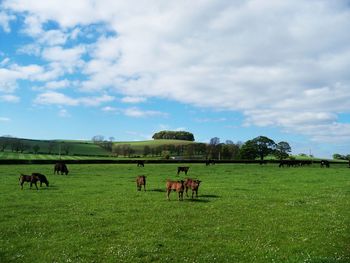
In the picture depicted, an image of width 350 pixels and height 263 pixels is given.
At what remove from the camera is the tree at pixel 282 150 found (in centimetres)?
16625

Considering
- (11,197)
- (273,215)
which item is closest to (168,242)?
(273,215)

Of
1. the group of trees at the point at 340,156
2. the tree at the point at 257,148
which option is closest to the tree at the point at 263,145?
the tree at the point at 257,148

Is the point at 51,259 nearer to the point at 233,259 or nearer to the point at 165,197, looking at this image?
the point at 233,259

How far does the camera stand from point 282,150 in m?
169

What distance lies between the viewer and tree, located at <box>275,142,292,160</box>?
166 m

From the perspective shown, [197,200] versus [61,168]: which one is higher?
[61,168]

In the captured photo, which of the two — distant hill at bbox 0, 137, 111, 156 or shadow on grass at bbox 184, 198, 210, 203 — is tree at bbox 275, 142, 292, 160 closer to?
distant hill at bbox 0, 137, 111, 156

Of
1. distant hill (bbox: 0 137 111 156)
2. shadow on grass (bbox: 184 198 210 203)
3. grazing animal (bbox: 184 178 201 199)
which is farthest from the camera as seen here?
distant hill (bbox: 0 137 111 156)

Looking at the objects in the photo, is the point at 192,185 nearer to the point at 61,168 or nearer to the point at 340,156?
the point at 61,168

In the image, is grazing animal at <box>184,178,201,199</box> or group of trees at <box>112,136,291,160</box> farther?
group of trees at <box>112,136,291,160</box>

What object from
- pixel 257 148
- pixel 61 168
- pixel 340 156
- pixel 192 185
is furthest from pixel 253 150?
pixel 192 185

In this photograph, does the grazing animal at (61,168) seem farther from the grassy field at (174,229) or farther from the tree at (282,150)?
the tree at (282,150)

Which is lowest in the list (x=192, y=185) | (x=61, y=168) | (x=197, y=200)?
(x=197, y=200)

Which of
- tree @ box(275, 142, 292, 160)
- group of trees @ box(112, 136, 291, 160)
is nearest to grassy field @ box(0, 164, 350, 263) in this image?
group of trees @ box(112, 136, 291, 160)
